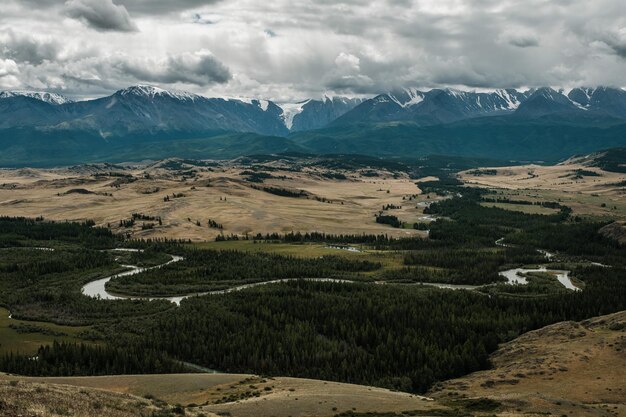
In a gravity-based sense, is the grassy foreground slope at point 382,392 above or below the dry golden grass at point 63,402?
below

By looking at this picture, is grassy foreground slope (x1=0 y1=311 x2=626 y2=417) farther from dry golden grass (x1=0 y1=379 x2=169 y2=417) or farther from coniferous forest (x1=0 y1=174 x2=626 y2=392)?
coniferous forest (x1=0 y1=174 x2=626 y2=392)

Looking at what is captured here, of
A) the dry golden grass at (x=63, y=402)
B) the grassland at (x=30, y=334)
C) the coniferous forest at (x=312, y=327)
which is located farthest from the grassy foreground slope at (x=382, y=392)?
the grassland at (x=30, y=334)

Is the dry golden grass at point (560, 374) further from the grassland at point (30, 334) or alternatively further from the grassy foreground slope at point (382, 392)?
the grassland at point (30, 334)

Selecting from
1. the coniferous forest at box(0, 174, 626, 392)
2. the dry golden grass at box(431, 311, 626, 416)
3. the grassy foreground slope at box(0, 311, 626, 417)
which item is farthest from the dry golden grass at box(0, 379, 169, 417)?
the dry golden grass at box(431, 311, 626, 416)

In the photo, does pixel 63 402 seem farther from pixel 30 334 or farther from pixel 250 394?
pixel 30 334

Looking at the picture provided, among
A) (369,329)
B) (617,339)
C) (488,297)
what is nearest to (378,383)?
(369,329)

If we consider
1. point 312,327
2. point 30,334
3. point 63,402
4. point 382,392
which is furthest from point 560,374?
point 30,334
